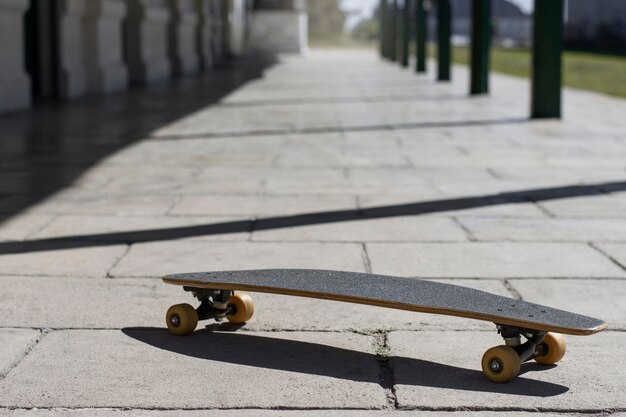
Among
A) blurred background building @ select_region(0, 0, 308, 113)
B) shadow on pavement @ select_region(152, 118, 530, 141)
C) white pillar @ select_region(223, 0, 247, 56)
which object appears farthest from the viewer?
white pillar @ select_region(223, 0, 247, 56)

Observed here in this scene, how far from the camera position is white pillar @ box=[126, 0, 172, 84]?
2014cm

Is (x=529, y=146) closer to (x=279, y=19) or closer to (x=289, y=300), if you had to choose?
(x=289, y=300)

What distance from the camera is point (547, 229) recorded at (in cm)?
548

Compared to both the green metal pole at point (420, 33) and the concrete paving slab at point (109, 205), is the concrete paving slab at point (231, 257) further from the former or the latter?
the green metal pole at point (420, 33)

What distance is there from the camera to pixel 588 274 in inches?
174

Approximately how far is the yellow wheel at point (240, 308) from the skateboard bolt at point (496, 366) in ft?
3.01

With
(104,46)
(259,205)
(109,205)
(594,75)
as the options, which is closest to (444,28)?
(594,75)

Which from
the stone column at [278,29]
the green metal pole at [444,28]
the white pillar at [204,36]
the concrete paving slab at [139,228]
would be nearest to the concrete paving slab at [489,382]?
the concrete paving slab at [139,228]

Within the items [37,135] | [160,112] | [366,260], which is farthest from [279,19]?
[366,260]

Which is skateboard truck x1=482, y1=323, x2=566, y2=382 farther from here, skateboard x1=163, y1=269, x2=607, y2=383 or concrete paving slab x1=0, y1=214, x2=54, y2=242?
concrete paving slab x1=0, y1=214, x2=54, y2=242

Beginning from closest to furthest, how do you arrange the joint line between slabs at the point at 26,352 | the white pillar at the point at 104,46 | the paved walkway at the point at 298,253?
the paved walkway at the point at 298,253
the joint line between slabs at the point at 26,352
the white pillar at the point at 104,46

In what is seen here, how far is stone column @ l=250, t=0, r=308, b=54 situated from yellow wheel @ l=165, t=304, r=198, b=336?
140ft

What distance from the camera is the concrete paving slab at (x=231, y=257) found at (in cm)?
453

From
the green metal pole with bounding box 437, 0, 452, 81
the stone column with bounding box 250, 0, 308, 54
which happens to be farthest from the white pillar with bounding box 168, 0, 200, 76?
the stone column with bounding box 250, 0, 308, 54
